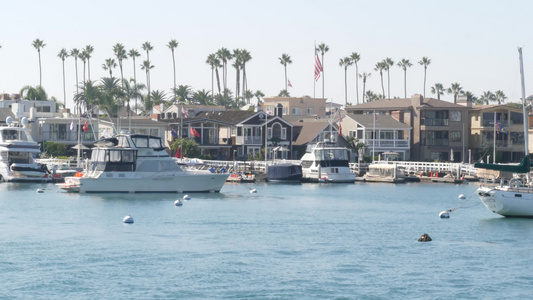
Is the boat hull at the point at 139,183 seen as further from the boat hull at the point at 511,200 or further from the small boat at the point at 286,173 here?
the boat hull at the point at 511,200

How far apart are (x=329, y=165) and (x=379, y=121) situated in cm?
2727

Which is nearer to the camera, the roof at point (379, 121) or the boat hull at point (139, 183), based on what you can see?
the boat hull at point (139, 183)

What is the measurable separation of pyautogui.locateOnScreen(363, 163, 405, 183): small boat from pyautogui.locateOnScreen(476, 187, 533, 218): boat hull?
4333 cm

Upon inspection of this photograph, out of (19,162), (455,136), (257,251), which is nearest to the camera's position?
(257,251)

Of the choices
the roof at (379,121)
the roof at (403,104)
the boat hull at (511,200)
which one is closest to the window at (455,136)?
the roof at (403,104)

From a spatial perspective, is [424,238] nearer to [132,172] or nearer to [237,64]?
[132,172]

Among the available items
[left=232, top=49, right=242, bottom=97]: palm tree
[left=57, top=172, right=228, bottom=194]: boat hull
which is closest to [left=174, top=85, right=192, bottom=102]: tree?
[left=232, top=49, right=242, bottom=97]: palm tree

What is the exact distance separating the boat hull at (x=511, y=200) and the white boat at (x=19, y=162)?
53.7 meters

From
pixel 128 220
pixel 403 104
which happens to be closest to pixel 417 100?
pixel 403 104

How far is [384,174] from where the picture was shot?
333 feet

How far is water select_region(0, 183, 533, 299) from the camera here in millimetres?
36094

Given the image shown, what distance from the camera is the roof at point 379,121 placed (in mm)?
123044

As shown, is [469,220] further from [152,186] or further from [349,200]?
[152,186]

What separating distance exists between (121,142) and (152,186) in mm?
4654
